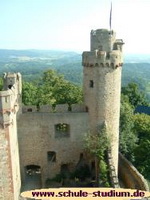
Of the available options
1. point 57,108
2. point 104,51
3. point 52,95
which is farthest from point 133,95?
point 104,51

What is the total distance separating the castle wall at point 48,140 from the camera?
24.7m

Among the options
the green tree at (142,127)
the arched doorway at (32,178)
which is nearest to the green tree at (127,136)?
the green tree at (142,127)

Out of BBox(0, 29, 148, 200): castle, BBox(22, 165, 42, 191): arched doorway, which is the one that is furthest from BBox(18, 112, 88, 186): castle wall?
BBox(22, 165, 42, 191): arched doorway

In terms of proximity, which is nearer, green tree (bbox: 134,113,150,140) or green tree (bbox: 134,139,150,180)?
green tree (bbox: 134,139,150,180)

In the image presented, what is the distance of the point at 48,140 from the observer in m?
25.4

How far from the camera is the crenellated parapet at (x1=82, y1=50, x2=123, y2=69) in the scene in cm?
2341

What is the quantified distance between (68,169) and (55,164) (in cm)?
140

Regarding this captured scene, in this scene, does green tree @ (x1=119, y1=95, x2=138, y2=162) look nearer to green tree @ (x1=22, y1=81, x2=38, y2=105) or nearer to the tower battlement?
the tower battlement

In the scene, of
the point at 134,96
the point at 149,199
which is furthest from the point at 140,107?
the point at 149,199

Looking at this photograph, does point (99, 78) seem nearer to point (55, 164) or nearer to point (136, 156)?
point (55, 164)

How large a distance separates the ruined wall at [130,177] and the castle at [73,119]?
2.05 m

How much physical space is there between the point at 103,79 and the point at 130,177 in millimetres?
9437

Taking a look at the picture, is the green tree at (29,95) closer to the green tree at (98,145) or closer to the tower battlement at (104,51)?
the green tree at (98,145)

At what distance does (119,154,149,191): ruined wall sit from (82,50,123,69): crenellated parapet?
9709 millimetres
